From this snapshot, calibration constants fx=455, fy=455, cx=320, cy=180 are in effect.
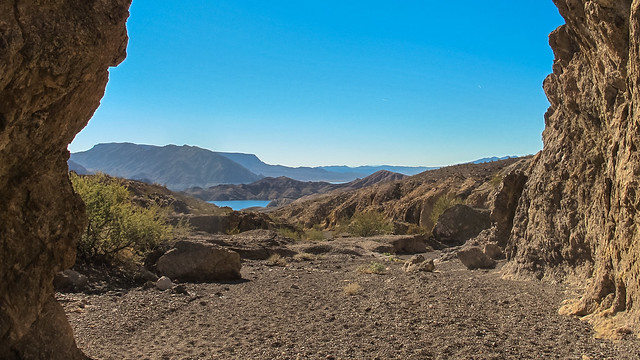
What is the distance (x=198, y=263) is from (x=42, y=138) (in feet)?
28.3

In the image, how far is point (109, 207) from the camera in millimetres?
12594

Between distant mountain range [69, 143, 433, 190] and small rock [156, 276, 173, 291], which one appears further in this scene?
distant mountain range [69, 143, 433, 190]

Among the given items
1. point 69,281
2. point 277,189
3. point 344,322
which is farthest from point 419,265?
point 277,189

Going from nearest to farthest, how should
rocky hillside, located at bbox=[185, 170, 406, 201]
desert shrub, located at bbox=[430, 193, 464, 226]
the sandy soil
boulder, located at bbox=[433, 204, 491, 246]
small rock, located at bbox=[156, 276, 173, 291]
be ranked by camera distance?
the sandy soil, small rock, located at bbox=[156, 276, 173, 291], boulder, located at bbox=[433, 204, 491, 246], desert shrub, located at bbox=[430, 193, 464, 226], rocky hillside, located at bbox=[185, 170, 406, 201]

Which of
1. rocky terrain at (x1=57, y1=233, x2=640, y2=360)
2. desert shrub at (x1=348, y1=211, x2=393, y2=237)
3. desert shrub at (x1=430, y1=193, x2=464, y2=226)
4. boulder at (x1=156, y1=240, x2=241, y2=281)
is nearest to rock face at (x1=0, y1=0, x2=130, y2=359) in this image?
rocky terrain at (x1=57, y1=233, x2=640, y2=360)

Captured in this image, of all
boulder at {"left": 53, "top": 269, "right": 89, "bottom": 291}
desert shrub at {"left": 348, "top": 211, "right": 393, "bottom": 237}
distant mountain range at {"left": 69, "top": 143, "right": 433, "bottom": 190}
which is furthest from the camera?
distant mountain range at {"left": 69, "top": 143, "right": 433, "bottom": 190}

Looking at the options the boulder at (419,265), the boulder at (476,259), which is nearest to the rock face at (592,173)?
the boulder at (476,259)

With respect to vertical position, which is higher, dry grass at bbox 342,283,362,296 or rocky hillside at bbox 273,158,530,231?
rocky hillside at bbox 273,158,530,231

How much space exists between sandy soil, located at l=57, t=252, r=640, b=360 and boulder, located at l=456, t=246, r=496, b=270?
1213mm

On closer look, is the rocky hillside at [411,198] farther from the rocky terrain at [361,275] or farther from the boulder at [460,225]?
the rocky terrain at [361,275]

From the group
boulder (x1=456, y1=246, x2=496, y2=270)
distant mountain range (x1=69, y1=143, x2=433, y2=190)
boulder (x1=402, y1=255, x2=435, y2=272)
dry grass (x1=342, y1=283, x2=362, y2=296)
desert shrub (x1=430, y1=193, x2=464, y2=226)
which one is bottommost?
dry grass (x1=342, y1=283, x2=362, y2=296)

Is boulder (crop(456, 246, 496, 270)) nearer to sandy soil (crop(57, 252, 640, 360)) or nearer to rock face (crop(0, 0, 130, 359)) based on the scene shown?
sandy soil (crop(57, 252, 640, 360))

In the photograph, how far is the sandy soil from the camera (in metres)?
6.11

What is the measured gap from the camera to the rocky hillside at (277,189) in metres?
104
